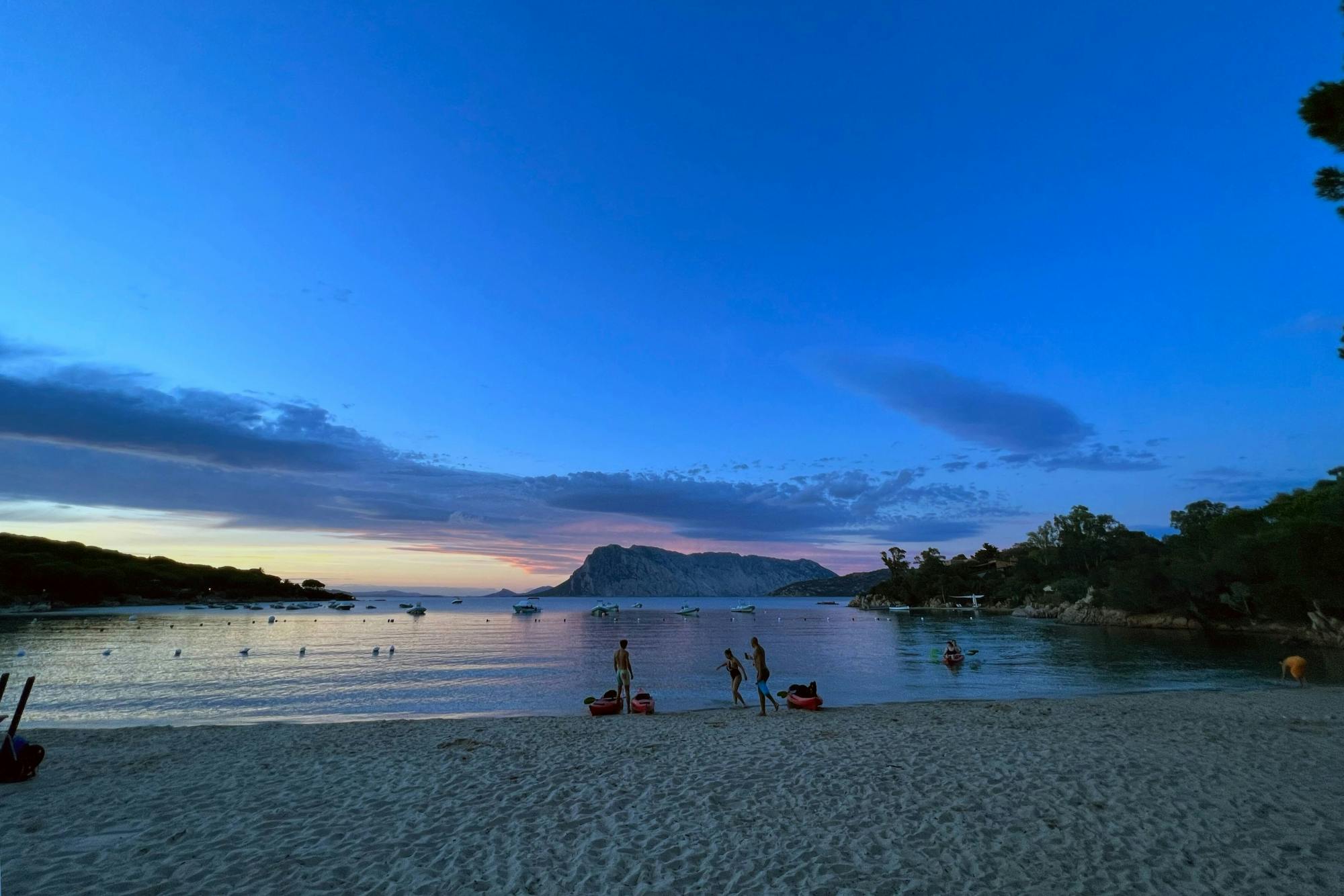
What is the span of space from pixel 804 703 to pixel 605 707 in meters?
6.10

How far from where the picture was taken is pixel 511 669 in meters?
34.5

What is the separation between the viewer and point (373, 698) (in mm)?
24406

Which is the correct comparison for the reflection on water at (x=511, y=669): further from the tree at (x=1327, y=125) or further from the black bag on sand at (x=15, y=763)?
the tree at (x=1327, y=125)

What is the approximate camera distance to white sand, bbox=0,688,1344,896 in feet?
21.0

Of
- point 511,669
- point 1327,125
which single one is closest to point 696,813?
point 1327,125

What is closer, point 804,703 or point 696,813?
point 696,813

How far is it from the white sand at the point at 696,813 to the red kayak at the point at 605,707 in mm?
4767

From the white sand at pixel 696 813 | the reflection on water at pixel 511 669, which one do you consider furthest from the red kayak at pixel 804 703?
the white sand at pixel 696 813

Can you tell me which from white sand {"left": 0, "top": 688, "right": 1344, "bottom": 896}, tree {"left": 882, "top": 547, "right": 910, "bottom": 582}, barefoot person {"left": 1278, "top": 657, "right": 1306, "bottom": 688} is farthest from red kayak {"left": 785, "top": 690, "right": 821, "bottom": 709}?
tree {"left": 882, "top": 547, "right": 910, "bottom": 582}

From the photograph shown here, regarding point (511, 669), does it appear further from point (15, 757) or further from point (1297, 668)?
point (1297, 668)

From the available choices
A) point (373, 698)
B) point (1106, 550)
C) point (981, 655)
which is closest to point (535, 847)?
point (373, 698)

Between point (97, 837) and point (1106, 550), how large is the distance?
126426 mm

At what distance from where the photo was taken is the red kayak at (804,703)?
62.5ft

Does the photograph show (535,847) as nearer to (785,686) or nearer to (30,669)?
(785,686)
